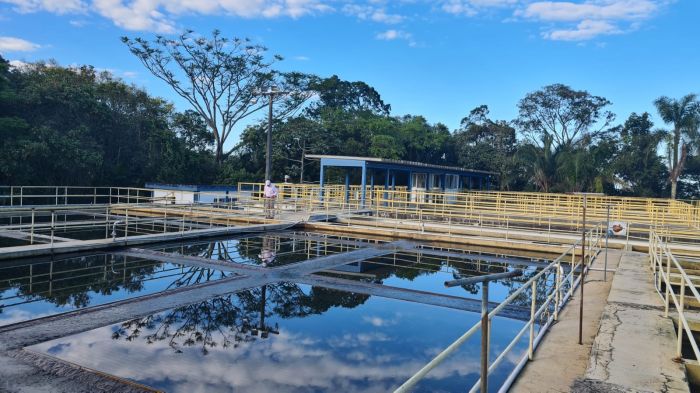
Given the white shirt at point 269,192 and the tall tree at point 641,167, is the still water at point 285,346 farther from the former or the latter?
the tall tree at point 641,167

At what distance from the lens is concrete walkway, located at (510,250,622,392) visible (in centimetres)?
555

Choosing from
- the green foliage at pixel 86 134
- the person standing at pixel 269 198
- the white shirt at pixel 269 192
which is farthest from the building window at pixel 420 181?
the white shirt at pixel 269 192

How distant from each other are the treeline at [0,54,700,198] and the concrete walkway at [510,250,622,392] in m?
32.8

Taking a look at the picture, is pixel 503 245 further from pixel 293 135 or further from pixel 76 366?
pixel 293 135

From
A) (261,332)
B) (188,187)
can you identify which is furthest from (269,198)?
(261,332)

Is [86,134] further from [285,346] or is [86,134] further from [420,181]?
[285,346]

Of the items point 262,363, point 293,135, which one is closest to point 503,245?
point 262,363

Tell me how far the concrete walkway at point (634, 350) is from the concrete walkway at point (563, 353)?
0.13m

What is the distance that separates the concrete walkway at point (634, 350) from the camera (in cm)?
542

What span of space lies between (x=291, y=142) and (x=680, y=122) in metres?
34.8

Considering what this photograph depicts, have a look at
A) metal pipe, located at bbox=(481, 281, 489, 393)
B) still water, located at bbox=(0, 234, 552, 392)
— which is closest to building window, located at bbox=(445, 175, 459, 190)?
still water, located at bbox=(0, 234, 552, 392)

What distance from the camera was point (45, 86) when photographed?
118 feet

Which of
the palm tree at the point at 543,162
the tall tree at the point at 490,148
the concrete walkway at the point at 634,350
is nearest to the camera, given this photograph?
the concrete walkway at the point at 634,350

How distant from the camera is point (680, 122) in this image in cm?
4509
